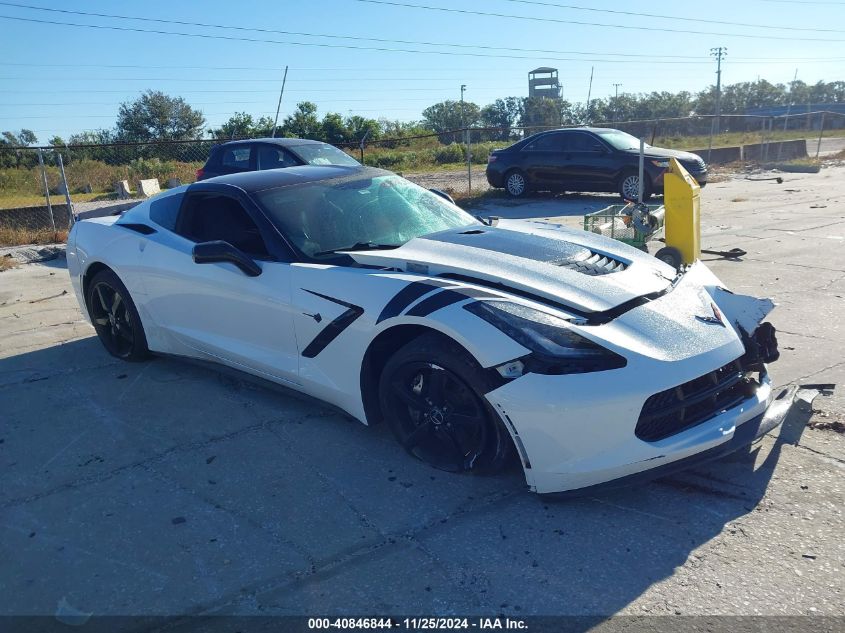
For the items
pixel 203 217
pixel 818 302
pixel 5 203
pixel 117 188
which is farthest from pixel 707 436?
pixel 117 188

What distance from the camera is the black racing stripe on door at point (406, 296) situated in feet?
11.1

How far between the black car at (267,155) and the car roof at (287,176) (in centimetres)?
680

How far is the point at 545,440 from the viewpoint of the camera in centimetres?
293

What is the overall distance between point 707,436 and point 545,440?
2.23ft

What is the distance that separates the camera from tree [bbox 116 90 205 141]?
41125 millimetres

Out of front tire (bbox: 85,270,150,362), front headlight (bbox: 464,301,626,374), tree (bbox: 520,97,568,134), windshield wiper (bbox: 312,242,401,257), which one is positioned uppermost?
tree (bbox: 520,97,568,134)

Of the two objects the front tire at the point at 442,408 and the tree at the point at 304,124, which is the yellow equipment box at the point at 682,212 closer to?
the front tire at the point at 442,408

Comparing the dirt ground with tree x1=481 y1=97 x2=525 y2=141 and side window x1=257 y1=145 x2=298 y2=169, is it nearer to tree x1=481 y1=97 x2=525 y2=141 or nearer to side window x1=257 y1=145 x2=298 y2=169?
side window x1=257 y1=145 x2=298 y2=169

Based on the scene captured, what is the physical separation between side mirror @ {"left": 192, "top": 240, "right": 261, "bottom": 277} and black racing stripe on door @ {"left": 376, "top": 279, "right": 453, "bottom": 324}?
3.21ft

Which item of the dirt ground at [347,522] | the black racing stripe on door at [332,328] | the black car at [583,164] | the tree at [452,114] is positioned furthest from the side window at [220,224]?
the tree at [452,114]

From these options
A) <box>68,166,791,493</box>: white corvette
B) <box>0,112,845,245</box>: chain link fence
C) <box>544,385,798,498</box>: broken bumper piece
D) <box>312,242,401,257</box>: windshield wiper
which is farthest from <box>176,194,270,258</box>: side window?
<box>0,112,845,245</box>: chain link fence

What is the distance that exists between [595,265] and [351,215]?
4.84ft

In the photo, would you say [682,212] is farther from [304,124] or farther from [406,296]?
[304,124]

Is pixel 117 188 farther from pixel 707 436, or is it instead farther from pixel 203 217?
pixel 707 436
